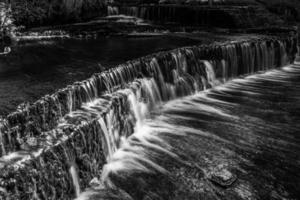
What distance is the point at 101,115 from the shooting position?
9.11 m

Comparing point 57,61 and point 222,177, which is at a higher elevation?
point 57,61

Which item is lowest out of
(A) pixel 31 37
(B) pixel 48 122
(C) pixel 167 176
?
(C) pixel 167 176

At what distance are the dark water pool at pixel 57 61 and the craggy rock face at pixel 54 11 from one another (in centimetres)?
638

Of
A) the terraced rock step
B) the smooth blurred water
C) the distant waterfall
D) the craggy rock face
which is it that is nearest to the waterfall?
the craggy rock face

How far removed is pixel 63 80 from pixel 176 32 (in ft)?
41.0

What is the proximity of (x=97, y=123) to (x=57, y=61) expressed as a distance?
6240 millimetres

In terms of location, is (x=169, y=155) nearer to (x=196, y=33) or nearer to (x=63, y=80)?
(x=63, y=80)

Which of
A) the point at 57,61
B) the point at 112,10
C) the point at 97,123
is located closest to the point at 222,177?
the point at 97,123

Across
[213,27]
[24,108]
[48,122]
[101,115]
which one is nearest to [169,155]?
[101,115]

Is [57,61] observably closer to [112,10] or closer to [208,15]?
[208,15]

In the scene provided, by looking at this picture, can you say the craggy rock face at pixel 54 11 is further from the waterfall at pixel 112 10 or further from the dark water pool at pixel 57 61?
the dark water pool at pixel 57 61

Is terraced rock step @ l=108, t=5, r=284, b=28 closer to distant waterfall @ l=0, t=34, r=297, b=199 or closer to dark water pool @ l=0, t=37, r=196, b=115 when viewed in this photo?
dark water pool @ l=0, t=37, r=196, b=115

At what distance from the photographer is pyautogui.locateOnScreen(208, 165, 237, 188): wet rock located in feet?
27.0

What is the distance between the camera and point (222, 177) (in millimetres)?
8383
